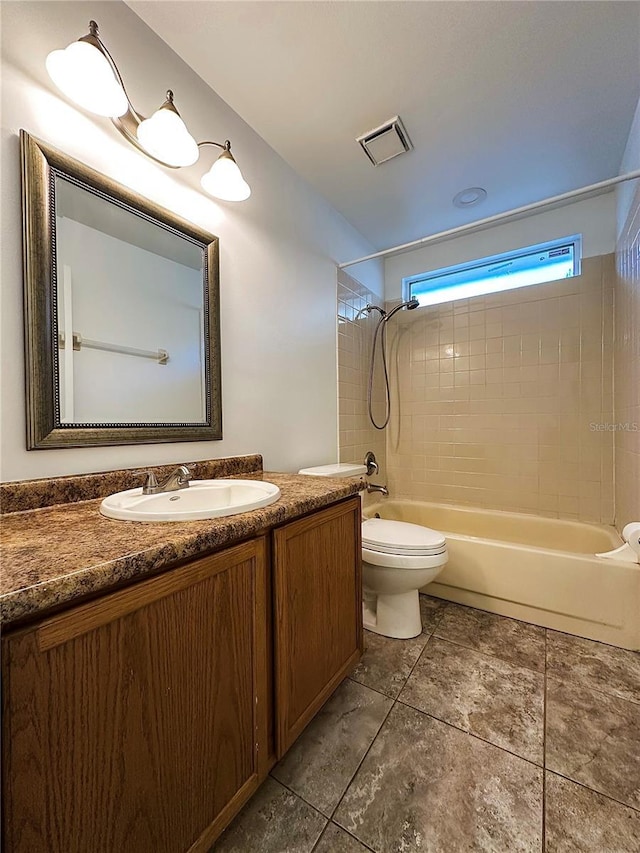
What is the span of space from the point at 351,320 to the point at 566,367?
4.59ft

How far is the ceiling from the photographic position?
3.66 feet

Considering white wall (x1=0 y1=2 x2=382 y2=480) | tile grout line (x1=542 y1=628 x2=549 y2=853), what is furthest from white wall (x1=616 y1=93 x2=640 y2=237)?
tile grout line (x1=542 y1=628 x2=549 y2=853)

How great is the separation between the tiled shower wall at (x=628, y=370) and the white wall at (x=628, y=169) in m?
0.07

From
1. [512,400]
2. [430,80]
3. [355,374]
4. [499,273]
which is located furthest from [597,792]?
[499,273]

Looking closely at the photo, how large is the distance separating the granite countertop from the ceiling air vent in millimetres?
1694

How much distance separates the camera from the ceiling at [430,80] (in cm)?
112

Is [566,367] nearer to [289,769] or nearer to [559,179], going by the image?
[559,179]

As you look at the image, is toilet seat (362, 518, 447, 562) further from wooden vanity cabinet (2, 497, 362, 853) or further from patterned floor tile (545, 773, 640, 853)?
patterned floor tile (545, 773, 640, 853)

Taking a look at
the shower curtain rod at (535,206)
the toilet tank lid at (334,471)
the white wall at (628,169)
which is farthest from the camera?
the toilet tank lid at (334,471)

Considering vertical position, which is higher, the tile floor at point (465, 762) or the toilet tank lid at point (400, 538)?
the toilet tank lid at point (400, 538)

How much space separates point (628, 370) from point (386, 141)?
163cm

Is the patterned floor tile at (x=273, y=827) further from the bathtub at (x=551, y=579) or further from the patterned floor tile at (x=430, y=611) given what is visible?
the bathtub at (x=551, y=579)

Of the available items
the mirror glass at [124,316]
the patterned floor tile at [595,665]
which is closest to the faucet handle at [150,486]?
the mirror glass at [124,316]

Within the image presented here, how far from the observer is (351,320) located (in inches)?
90.3
